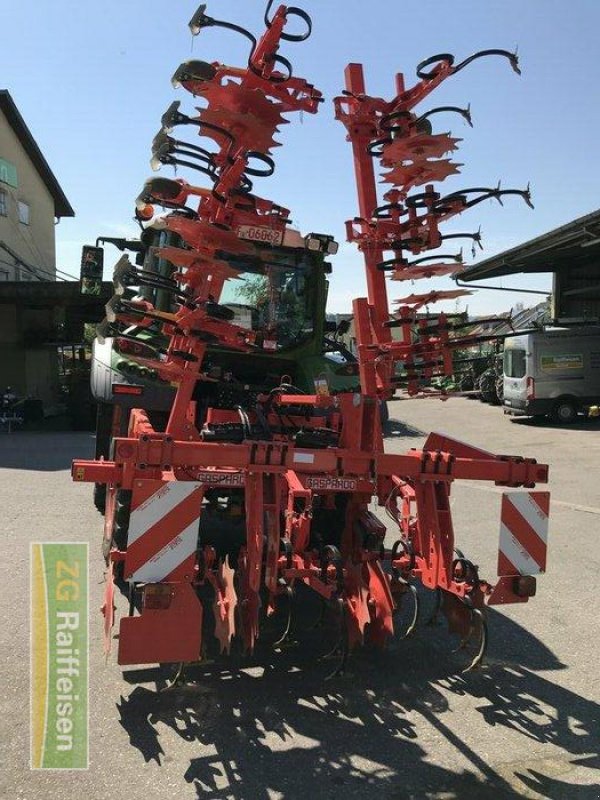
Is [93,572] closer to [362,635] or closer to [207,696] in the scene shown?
[207,696]

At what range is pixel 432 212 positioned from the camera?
400cm

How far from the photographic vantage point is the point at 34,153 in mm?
24844

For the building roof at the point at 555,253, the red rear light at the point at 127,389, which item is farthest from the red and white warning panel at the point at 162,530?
the building roof at the point at 555,253

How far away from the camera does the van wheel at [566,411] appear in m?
19.1

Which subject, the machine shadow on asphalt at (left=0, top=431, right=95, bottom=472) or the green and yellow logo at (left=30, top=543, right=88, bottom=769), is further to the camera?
the machine shadow on asphalt at (left=0, top=431, right=95, bottom=472)

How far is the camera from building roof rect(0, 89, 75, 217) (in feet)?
75.2

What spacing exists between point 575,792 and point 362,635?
1354mm

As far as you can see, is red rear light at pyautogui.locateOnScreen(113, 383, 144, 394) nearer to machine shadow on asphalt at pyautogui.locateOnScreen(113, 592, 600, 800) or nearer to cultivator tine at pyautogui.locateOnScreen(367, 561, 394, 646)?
machine shadow on asphalt at pyautogui.locateOnScreen(113, 592, 600, 800)

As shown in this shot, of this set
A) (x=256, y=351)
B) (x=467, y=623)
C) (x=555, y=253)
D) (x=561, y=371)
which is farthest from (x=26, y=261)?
(x=467, y=623)

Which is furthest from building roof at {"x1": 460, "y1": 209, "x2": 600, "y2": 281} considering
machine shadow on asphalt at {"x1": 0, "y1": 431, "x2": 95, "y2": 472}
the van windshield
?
machine shadow on asphalt at {"x1": 0, "y1": 431, "x2": 95, "y2": 472}

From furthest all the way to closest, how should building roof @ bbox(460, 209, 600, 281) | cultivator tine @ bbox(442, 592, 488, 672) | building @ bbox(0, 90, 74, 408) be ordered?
building @ bbox(0, 90, 74, 408) < building roof @ bbox(460, 209, 600, 281) < cultivator tine @ bbox(442, 592, 488, 672)

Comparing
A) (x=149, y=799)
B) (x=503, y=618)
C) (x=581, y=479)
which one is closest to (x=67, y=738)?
Answer: (x=149, y=799)

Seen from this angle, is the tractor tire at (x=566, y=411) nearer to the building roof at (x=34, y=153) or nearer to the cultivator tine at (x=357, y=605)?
the cultivator tine at (x=357, y=605)

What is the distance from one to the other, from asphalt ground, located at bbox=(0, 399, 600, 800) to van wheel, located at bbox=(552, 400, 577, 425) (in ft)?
46.9
